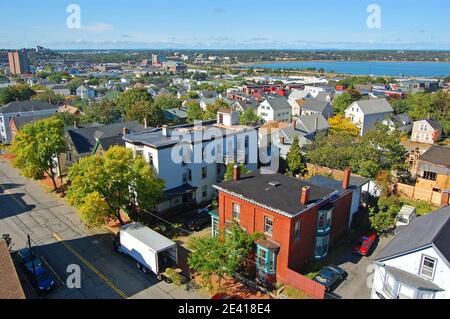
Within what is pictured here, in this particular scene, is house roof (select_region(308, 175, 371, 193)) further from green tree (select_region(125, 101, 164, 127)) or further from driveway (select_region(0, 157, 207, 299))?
green tree (select_region(125, 101, 164, 127))

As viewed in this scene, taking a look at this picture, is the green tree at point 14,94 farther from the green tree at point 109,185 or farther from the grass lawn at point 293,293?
the grass lawn at point 293,293

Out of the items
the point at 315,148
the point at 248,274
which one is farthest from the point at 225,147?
the point at 248,274

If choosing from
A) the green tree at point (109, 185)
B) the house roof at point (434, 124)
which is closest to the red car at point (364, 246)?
the green tree at point (109, 185)

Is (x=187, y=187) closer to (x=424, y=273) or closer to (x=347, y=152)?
(x=347, y=152)

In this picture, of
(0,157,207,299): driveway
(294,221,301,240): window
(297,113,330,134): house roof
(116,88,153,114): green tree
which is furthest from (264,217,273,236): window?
(116,88,153,114): green tree

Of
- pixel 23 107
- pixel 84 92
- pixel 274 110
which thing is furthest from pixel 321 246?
pixel 84 92

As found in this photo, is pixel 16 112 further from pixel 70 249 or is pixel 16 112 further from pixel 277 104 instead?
pixel 277 104
